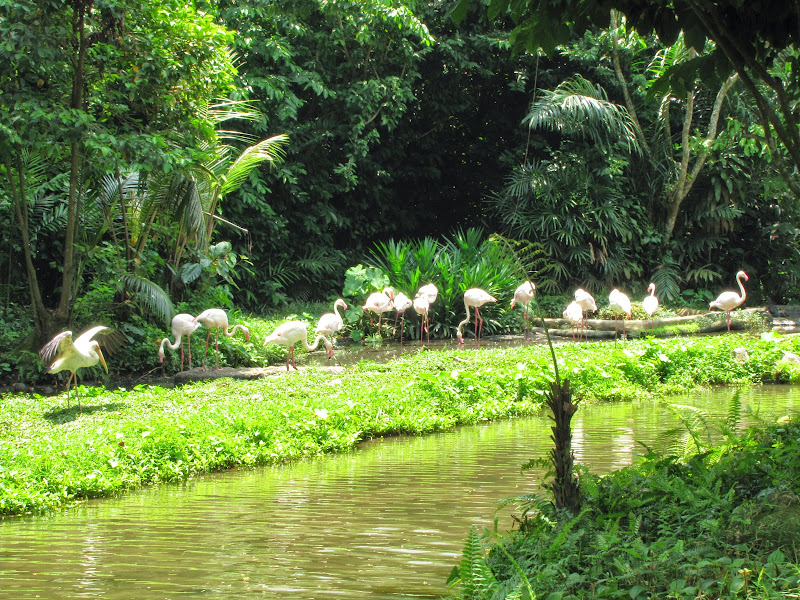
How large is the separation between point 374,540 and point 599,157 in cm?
1663

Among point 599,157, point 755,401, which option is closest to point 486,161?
point 599,157

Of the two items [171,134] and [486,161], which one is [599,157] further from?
[171,134]

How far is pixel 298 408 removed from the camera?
7605mm

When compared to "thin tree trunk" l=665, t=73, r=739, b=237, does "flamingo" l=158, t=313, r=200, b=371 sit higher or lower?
lower

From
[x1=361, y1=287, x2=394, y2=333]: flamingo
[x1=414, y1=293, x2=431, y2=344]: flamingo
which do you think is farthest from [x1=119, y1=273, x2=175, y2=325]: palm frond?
[x1=414, y1=293, x2=431, y2=344]: flamingo

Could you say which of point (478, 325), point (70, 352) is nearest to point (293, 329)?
point (70, 352)

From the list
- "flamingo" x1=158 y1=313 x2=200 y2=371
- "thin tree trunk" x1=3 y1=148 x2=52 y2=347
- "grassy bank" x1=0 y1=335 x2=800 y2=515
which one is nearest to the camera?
"grassy bank" x1=0 y1=335 x2=800 y2=515

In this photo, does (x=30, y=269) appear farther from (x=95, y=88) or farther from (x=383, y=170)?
(x=383, y=170)

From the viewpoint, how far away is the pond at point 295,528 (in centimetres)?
394

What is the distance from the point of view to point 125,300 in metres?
11.5

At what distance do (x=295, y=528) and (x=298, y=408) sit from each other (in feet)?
9.30

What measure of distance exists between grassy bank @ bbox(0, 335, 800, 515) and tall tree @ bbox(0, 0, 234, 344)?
2.69m

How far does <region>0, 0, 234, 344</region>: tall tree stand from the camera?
9.11 metres

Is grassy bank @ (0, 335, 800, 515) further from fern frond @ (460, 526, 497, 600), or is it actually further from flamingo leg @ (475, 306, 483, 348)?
fern frond @ (460, 526, 497, 600)
